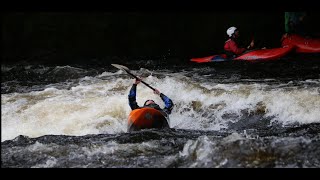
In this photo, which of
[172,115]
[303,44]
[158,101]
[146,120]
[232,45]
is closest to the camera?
[146,120]

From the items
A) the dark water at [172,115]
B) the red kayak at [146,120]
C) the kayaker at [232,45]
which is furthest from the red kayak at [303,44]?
the red kayak at [146,120]

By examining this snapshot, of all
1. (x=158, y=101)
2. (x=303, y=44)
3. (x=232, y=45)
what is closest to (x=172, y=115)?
(x=158, y=101)

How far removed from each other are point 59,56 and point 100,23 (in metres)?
1.95

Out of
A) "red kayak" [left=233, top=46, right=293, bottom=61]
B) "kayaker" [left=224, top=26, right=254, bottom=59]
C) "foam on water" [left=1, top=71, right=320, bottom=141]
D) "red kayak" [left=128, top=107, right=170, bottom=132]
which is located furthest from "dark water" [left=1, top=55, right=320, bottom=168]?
"kayaker" [left=224, top=26, right=254, bottom=59]

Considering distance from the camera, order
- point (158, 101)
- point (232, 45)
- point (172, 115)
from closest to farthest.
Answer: point (172, 115), point (158, 101), point (232, 45)

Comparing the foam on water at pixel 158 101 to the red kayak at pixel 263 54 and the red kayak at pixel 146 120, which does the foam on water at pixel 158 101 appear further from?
the red kayak at pixel 263 54

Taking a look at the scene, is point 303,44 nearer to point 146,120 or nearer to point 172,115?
point 172,115

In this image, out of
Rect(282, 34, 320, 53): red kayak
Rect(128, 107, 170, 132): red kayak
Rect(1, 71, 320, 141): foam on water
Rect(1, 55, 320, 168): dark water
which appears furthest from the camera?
Rect(282, 34, 320, 53): red kayak

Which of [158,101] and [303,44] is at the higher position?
[303,44]

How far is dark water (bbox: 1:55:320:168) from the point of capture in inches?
162

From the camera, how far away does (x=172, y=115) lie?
7.13 metres

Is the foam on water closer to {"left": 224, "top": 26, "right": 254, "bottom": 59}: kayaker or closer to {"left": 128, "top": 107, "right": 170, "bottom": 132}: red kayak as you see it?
{"left": 128, "top": 107, "right": 170, "bottom": 132}: red kayak

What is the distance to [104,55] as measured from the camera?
1279cm
